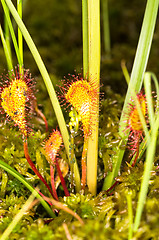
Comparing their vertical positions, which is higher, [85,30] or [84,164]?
[85,30]

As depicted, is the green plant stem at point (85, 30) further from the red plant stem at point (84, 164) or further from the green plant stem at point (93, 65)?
the red plant stem at point (84, 164)

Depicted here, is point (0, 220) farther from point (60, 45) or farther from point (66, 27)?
point (66, 27)

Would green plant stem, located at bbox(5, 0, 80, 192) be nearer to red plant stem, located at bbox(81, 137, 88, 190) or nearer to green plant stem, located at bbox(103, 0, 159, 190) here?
red plant stem, located at bbox(81, 137, 88, 190)

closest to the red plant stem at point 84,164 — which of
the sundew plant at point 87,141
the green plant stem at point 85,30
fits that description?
the sundew plant at point 87,141

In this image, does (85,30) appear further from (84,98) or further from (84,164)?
(84,164)

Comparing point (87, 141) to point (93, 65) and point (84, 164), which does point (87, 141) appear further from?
point (93, 65)

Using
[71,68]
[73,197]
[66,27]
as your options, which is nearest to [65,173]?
[73,197]

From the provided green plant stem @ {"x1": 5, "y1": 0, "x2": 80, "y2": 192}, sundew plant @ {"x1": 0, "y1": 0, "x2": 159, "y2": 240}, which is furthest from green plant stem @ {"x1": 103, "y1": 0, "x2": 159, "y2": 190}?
green plant stem @ {"x1": 5, "y1": 0, "x2": 80, "y2": 192}

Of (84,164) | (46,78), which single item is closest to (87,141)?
(84,164)

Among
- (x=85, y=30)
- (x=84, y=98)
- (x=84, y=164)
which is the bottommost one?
A: (x=84, y=164)

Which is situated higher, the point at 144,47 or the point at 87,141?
the point at 144,47
